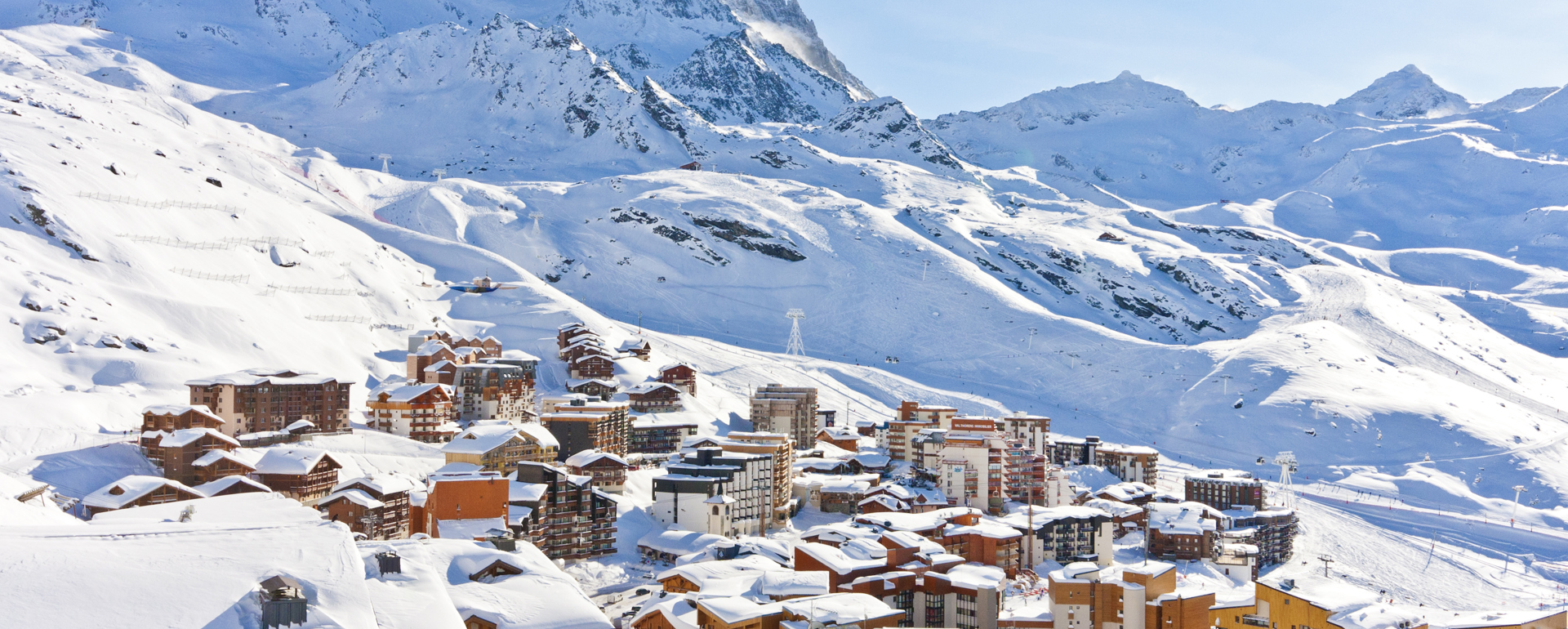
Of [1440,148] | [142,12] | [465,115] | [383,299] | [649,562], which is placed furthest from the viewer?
[1440,148]

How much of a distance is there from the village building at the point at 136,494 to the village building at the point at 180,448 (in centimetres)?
178

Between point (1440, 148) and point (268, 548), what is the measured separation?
213m

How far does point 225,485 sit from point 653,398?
2861 cm

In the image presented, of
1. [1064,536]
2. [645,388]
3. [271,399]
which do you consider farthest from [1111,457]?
[271,399]

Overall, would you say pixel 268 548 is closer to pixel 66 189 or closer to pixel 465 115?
pixel 66 189

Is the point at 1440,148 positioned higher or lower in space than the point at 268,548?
higher

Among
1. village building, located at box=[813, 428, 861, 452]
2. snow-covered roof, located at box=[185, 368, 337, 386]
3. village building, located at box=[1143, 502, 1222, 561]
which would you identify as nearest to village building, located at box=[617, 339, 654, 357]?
village building, located at box=[813, 428, 861, 452]

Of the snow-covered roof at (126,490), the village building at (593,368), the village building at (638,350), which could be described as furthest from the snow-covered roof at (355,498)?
the village building at (638,350)

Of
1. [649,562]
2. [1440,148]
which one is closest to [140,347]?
[649,562]

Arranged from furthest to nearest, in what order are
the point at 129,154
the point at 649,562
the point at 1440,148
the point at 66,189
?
the point at 1440,148, the point at 129,154, the point at 66,189, the point at 649,562

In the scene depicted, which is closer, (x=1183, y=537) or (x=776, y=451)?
(x=776, y=451)

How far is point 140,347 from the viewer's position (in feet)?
178

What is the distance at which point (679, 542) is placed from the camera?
47.3 meters

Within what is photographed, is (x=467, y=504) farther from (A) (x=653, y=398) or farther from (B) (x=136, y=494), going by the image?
(A) (x=653, y=398)
